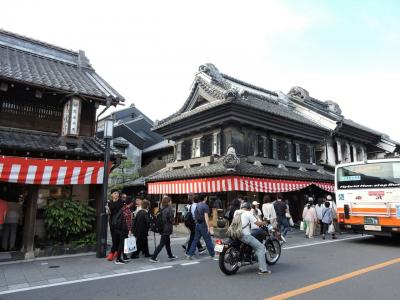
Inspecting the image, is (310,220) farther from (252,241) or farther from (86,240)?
(86,240)

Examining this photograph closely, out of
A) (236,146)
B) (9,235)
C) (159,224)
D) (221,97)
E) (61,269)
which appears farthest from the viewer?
(221,97)

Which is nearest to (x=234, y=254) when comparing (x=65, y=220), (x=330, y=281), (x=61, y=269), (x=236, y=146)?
(x=330, y=281)

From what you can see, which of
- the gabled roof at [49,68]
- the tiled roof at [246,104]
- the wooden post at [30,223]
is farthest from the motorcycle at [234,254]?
the tiled roof at [246,104]

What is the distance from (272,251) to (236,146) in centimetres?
1003

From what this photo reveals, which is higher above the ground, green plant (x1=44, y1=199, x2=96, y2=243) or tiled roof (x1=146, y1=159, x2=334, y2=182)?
tiled roof (x1=146, y1=159, x2=334, y2=182)

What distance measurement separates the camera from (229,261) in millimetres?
7656

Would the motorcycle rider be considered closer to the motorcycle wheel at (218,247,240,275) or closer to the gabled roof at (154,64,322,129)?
the motorcycle wheel at (218,247,240,275)

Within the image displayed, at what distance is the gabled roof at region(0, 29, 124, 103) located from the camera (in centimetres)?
1101

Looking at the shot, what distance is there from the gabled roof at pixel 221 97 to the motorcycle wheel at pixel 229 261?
10651 mm

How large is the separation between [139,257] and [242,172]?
286 inches

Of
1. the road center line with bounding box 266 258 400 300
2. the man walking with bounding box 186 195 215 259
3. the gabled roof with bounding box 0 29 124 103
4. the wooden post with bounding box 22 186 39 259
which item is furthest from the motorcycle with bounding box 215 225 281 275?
the gabled roof with bounding box 0 29 124 103

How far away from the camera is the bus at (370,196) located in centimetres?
1187

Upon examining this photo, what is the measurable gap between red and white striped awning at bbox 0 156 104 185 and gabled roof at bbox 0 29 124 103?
108 inches

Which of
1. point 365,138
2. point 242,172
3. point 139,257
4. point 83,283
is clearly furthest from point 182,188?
point 365,138
